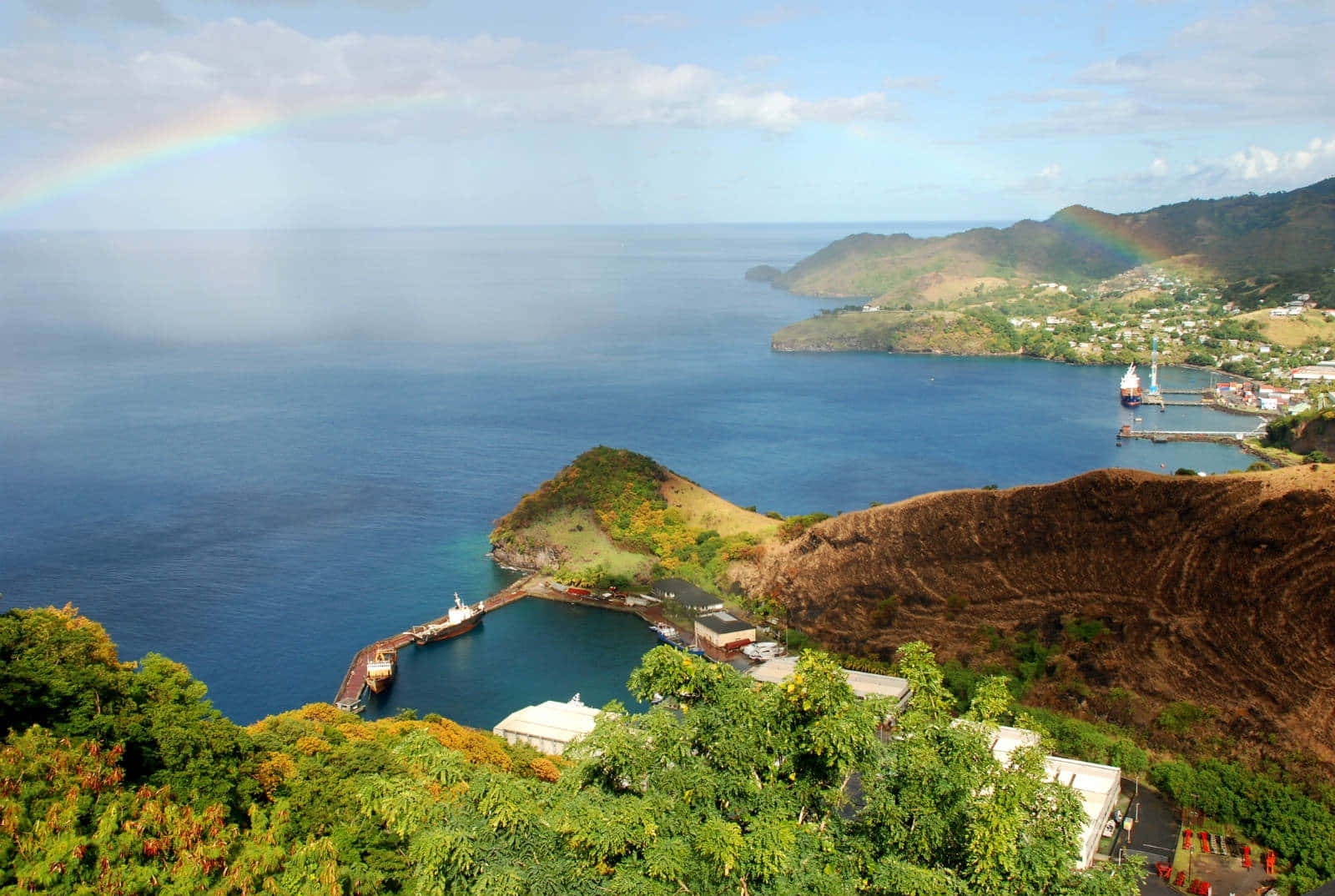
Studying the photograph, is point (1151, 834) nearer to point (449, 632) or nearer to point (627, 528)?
point (449, 632)

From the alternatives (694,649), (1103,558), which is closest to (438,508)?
(694,649)

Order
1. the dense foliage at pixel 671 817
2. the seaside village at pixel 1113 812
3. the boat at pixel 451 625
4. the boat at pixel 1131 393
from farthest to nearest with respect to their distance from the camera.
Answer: the boat at pixel 1131 393
the boat at pixel 451 625
the seaside village at pixel 1113 812
the dense foliage at pixel 671 817

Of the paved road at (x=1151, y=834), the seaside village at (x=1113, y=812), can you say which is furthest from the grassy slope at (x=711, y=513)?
the paved road at (x=1151, y=834)

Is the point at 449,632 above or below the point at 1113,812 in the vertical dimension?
below

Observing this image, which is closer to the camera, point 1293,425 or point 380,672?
point 380,672

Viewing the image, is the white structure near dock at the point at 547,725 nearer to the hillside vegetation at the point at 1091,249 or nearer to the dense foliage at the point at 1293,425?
the dense foliage at the point at 1293,425

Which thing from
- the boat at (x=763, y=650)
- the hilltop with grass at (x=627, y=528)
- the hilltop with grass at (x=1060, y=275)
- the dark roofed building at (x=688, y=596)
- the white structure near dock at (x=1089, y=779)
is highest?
the hilltop with grass at (x=1060, y=275)

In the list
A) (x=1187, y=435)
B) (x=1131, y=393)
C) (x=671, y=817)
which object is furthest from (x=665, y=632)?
(x=1131, y=393)
